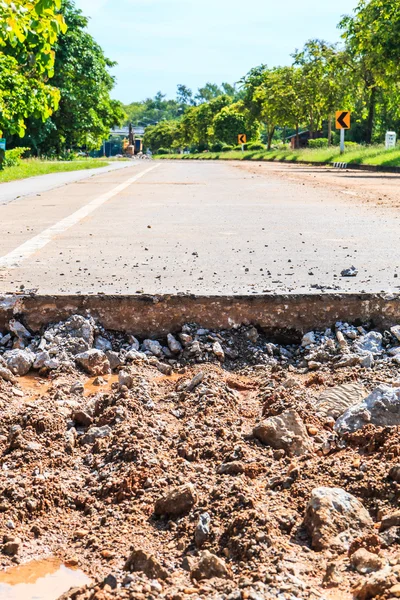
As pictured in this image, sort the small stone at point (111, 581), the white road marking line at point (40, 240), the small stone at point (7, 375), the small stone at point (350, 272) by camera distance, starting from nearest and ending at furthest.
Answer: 1. the small stone at point (111, 581)
2. the small stone at point (7, 375)
3. the small stone at point (350, 272)
4. the white road marking line at point (40, 240)

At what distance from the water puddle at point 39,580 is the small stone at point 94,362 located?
1.74 m

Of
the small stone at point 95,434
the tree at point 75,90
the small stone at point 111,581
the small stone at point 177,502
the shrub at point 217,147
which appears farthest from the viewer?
the shrub at point 217,147

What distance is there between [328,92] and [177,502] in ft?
183

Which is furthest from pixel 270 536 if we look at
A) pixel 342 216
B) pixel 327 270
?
pixel 342 216

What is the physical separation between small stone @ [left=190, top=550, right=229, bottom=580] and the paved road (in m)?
2.63

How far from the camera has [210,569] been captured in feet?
6.31

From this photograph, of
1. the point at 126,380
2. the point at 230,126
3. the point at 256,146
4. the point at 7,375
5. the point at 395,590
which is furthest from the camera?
the point at 230,126

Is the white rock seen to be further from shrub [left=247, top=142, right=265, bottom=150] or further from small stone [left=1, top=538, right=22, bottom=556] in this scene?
shrub [left=247, top=142, right=265, bottom=150]

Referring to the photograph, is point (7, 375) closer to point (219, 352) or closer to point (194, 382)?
point (194, 382)

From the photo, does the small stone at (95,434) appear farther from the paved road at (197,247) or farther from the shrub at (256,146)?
the shrub at (256,146)

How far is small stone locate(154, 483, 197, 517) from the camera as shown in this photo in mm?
2246

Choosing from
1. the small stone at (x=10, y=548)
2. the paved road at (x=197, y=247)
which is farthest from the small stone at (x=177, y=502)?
the paved road at (x=197, y=247)

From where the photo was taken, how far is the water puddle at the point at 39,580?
76.8 inches

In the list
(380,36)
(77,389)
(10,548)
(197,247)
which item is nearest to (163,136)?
(380,36)
